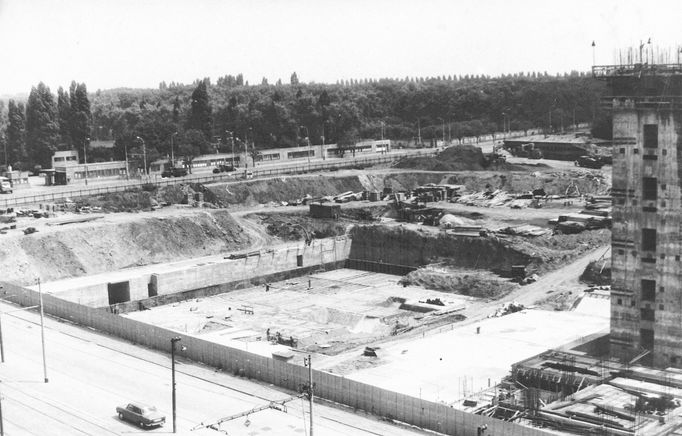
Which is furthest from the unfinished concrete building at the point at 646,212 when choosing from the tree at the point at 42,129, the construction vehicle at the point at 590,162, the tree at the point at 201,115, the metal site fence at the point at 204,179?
the tree at the point at 201,115

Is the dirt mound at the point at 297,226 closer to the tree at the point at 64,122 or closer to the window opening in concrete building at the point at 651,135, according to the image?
the tree at the point at 64,122

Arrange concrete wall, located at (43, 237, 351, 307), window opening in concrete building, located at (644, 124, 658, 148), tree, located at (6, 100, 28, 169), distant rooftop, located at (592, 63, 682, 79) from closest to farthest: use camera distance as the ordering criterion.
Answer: distant rooftop, located at (592, 63, 682, 79) < window opening in concrete building, located at (644, 124, 658, 148) < concrete wall, located at (43, 237, 351, 307) < tree, located at (6, 100, 28, 169)

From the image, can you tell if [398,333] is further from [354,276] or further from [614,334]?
[354,276]

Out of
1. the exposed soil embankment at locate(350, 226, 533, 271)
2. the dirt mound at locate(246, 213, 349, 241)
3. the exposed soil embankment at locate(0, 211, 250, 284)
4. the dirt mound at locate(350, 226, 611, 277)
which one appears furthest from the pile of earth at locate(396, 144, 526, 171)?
the exposed soil embankment at locate(0, 211, 250, 284)

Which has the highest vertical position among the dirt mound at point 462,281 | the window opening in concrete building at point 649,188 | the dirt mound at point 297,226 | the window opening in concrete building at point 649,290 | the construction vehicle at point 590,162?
the window opening in concrete building at point 649,188

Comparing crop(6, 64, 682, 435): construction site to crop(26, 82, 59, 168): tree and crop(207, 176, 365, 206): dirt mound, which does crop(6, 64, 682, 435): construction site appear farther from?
crop(26, 82, 59, 168): tree

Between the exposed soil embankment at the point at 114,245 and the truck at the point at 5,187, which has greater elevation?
the truck at the point at 5,187

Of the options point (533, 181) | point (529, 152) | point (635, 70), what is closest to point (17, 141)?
point (529, 152)

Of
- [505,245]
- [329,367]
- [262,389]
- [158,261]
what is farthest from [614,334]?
[158,261]
